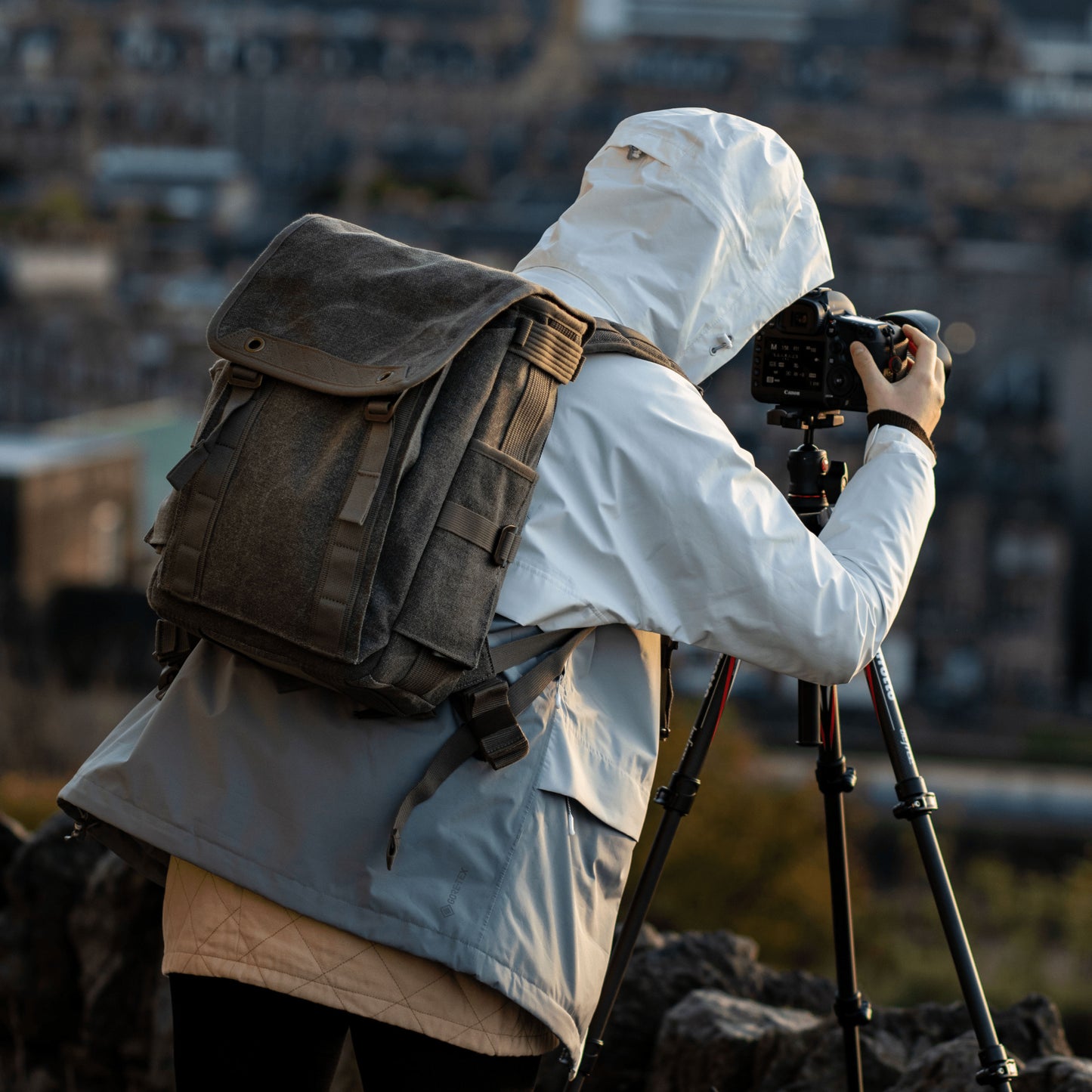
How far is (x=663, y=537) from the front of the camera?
1.69 meters

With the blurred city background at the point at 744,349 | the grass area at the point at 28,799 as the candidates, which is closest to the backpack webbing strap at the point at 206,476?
the blurred city background at the point at 744,349

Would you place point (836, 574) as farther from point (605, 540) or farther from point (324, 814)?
point (324, 814)

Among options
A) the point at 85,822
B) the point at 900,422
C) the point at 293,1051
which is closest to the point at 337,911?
the point at 293,1051

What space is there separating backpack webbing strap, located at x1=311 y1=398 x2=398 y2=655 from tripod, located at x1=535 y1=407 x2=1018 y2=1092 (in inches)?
25.6

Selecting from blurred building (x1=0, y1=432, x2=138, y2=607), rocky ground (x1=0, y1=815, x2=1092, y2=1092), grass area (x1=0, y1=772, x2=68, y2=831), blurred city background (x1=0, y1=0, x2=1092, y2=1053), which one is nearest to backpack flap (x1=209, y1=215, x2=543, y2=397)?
rocky ground (x1=0, y1=815, x2=1092, y2=1092)

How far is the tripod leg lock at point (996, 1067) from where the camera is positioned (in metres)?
2.11

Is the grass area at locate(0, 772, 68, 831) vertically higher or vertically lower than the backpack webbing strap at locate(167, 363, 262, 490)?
lower

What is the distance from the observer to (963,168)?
208 feet

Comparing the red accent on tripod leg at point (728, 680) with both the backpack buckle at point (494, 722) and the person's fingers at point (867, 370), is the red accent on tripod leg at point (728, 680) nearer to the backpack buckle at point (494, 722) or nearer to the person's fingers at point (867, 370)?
the person's fingers at point (867, 370)

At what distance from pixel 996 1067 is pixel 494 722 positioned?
86 centimetres

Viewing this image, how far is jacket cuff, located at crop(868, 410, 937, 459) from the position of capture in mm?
1904

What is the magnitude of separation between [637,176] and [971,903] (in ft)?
68.2

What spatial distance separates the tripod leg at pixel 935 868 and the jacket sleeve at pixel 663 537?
0.48 m

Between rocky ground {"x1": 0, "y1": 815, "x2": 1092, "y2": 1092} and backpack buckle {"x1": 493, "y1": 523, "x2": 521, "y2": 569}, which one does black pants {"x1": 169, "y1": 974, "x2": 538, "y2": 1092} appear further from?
rocky ground {"x1": 0, "y1": 815, "x2": 1092, "y2": 1092}
